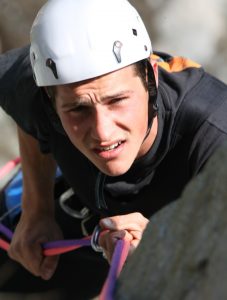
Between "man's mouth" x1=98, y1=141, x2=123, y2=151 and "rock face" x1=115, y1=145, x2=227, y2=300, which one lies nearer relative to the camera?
"rock face" x1=115, y1=145, x2=227, y2=300

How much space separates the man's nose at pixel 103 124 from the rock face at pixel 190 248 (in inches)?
22.8

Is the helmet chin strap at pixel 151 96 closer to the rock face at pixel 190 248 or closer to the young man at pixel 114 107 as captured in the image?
the young man at pixel 114 107

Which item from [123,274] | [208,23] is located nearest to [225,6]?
[208,23]

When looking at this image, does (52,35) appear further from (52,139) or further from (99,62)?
(52,139)

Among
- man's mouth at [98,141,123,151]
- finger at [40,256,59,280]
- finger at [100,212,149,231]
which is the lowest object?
finger at [40,256,59,280]

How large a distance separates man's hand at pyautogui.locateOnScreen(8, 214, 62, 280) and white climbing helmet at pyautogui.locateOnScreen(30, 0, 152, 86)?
1.52 feet

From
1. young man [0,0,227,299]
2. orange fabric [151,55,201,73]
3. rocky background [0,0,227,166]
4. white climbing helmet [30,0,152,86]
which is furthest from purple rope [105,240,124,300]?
rocky background [0,0,227,166]

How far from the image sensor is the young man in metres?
1.04

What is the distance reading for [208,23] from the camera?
1.83 meters

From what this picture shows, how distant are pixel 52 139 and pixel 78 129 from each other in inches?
9.1

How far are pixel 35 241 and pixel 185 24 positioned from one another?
907mm

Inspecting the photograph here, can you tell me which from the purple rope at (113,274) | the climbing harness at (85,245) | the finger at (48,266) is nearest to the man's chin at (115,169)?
the climbing harness at (85,245)

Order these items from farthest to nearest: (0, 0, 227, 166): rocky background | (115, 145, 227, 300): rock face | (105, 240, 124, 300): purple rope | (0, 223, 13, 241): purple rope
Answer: (0, 0, 227, 166): rocky background < (0, 223, 13, 241): purple rope < (105, 240, 124, 300): purple rope < (115, 145, 227, 300): rock face

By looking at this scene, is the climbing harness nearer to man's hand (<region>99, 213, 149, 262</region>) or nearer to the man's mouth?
man's hand (<region>99, 213, 149, 262</region>)
